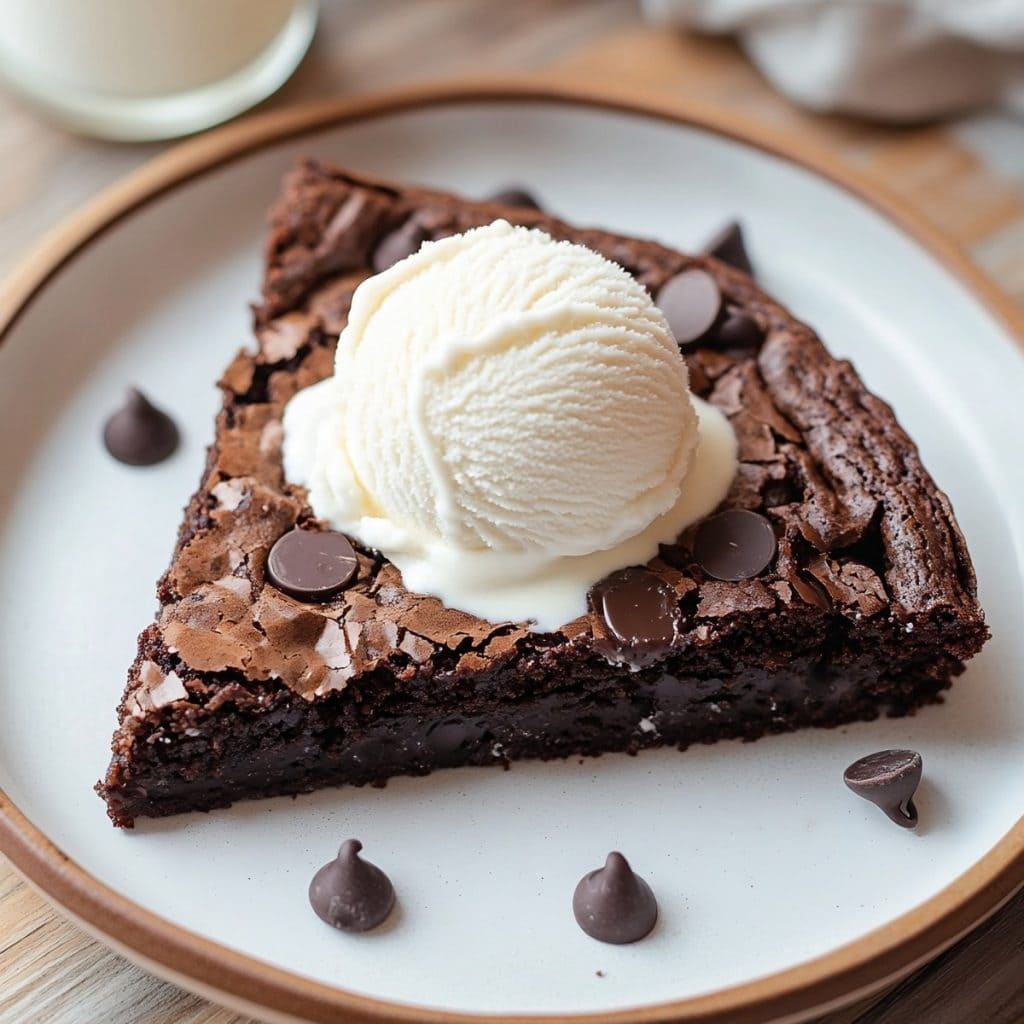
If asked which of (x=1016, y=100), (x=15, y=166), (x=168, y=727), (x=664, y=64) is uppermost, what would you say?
(x=1016, y=100)

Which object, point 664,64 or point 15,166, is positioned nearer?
point 15,166

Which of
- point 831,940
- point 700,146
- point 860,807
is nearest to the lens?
point 831,940

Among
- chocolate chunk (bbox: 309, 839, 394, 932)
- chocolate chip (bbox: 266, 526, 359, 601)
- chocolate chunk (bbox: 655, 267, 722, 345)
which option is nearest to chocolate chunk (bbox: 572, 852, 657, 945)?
chocolate chunk (bbox: 309, 839, 394, 932)

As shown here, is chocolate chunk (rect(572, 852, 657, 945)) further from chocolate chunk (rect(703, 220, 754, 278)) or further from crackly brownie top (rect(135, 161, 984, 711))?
chocolate chunk (rect(703, 220, 754, 278))

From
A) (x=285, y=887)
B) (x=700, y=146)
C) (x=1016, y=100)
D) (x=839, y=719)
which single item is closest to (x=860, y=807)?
(x=839, y=719)

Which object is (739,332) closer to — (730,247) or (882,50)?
(730,247)

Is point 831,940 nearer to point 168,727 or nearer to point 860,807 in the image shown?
point 860,807
